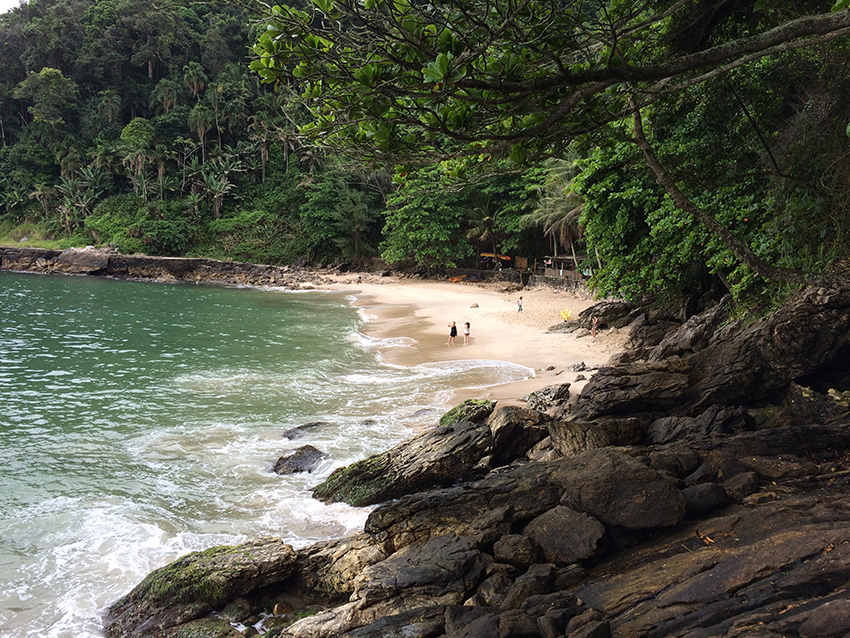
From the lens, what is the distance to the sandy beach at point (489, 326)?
16609 millimetres

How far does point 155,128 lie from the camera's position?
60.9m

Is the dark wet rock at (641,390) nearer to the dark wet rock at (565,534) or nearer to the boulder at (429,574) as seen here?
the dark wet rock at (565,534)

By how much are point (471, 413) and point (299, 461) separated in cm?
372

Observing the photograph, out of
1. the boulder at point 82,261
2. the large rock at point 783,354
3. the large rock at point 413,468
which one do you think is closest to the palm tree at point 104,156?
the boulder at point 82,261

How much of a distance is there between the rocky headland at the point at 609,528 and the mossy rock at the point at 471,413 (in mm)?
1383

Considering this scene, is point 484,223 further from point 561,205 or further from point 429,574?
point 429,574

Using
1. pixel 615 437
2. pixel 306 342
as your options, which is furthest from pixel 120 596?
pixel 306 342

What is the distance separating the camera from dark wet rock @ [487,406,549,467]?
8.87 meters

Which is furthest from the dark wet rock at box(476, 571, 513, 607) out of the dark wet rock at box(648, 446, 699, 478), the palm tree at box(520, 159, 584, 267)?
the palm tree at box(520, 159, 584, 267)

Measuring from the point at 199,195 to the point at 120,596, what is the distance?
195 ft

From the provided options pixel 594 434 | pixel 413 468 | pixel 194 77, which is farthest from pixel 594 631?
pixel 194 77

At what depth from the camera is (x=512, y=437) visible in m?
9.03

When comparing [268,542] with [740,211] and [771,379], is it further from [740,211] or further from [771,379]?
[740,211]

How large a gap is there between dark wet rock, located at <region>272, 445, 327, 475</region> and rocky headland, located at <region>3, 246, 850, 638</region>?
1.30 metres
